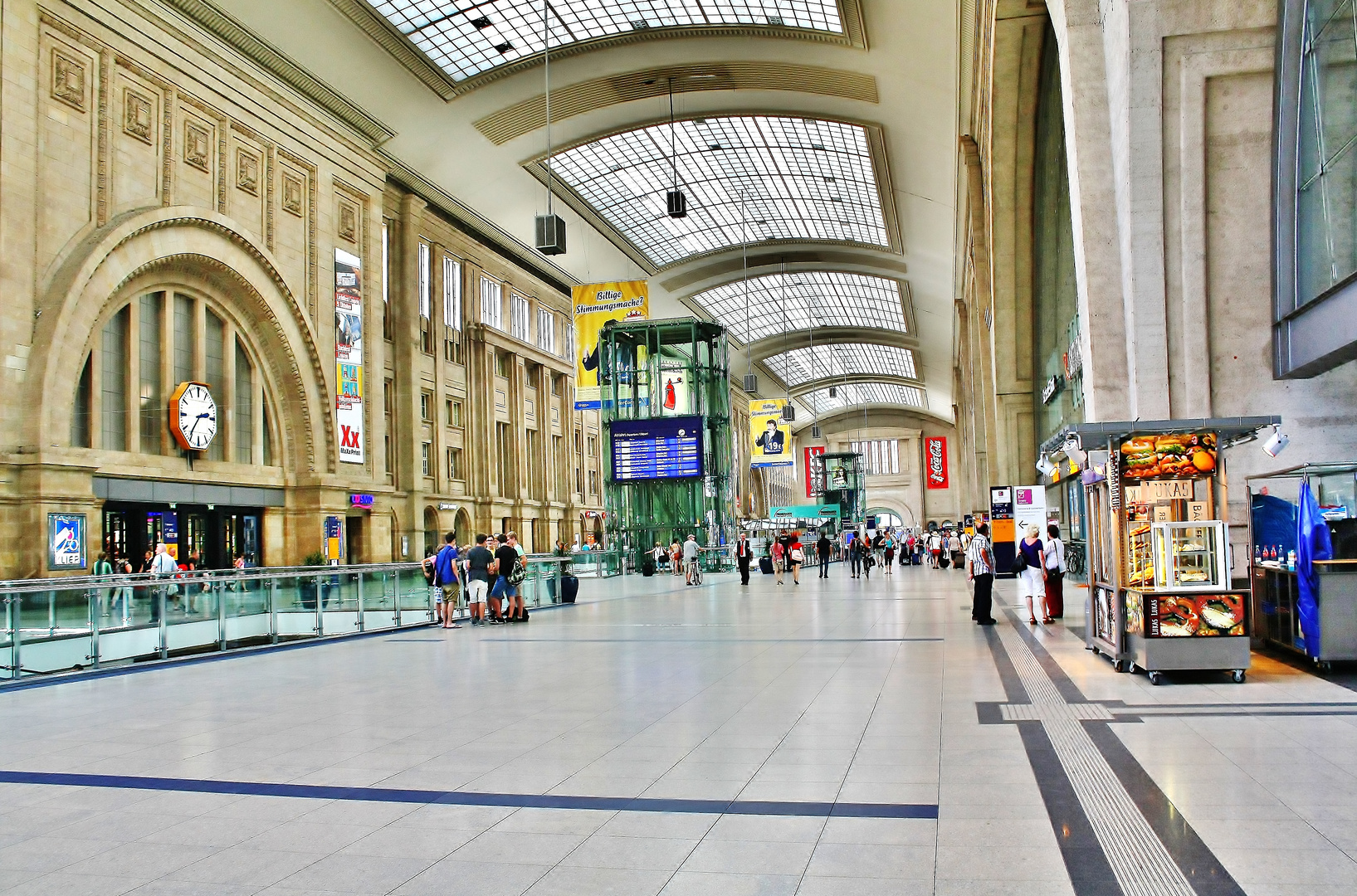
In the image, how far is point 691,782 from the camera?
541 centimetres

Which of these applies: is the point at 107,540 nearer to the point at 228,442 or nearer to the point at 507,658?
the point at 228,442

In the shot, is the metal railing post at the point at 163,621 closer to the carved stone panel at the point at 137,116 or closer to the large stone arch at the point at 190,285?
the large stone arch at the point at 190,285

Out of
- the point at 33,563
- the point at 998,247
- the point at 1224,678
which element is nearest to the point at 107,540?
the point at 33,563

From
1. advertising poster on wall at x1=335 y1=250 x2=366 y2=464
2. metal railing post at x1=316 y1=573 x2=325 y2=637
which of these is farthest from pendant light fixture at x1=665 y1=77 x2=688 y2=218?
metal railing post at x1=316 y1=573 x2=325 y2=637

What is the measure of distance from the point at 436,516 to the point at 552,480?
1072 centimetres

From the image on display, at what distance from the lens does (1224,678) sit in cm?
868

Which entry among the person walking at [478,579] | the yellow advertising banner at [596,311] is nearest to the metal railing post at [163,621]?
the person walking at [478,579]

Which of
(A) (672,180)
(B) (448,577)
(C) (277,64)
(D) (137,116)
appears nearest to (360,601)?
(B) (448,577)

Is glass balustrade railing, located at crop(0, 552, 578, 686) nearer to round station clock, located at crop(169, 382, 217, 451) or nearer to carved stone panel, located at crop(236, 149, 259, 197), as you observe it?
round station clock, located at crop(169, 382, 217, 451)

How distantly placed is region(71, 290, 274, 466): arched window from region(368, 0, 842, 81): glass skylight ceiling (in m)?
9.30

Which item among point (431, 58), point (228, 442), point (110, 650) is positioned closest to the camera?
point (110, 650)

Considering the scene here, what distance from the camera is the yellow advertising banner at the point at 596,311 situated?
30.4m

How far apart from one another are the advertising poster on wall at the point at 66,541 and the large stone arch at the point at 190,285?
1.51 metres

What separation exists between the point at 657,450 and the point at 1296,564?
22233mm
